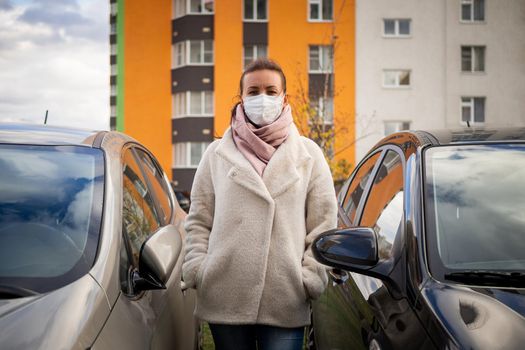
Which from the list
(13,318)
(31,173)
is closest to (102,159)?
(31,173)

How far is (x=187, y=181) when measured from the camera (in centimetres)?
3425

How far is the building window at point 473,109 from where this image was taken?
33.5m

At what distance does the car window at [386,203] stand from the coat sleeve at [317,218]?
0.28m

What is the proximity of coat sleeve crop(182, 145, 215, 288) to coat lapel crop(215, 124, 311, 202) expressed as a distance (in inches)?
6.4

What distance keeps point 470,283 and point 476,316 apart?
242mm

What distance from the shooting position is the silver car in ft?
6.61

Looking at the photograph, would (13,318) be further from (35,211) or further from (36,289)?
(35,211)

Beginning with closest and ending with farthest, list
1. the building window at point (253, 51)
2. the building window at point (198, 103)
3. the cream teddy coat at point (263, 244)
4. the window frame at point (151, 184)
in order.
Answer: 1. the cream teddy coat at point (263, 244)
2. the window frame at point (151, 184)
3. the building window at point (253, 51)
4. the building window at point (198, 103)

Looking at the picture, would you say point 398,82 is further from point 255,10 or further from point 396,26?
point 255,10

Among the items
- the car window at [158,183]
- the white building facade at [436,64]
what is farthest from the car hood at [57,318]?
the white building facade at [436,64]

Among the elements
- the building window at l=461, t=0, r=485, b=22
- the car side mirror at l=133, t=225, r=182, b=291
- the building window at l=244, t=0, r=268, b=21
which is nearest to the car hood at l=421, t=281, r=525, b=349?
the car side mirror at l=133, t=225, r=182, b=291

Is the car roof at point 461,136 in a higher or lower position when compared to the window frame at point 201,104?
lower

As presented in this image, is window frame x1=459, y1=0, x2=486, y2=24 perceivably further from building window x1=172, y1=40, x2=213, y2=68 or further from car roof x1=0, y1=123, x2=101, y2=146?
car roof x1=0, y1=123, x2=101, y2=146

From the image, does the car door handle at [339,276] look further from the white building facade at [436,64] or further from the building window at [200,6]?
the building window at [200,6]
